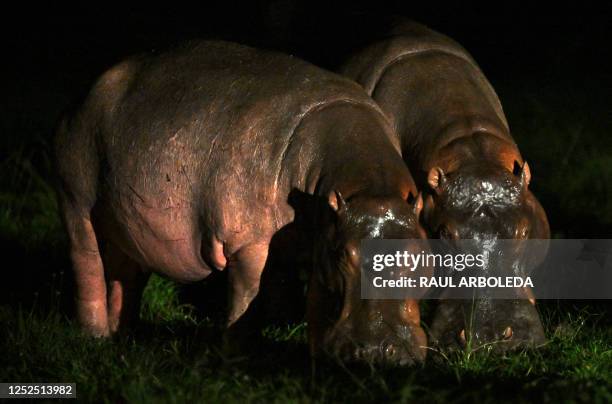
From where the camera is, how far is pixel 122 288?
6.69 metres

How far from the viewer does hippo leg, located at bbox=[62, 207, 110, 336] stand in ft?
20.7

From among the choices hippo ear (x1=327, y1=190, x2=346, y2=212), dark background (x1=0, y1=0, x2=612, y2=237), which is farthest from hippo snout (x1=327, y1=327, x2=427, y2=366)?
dark background (x1=0, y1=0, x2=612, y2=237)

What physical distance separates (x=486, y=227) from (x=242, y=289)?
1.07 m

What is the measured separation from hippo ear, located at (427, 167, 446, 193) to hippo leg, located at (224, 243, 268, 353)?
0.78 m

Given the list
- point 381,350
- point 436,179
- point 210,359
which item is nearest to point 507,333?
point 436,179

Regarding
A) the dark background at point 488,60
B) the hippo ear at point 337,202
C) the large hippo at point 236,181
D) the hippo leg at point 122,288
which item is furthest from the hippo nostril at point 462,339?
the dark background at point 488,60

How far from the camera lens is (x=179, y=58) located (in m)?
6.23

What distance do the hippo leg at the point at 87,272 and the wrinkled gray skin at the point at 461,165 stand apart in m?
1.51

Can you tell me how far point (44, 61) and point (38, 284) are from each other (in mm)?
5493

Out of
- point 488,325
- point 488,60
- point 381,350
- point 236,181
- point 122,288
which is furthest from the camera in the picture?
point 488,60

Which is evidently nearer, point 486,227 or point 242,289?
point 242,289

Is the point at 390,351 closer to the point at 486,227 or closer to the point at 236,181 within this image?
the point at 486,227

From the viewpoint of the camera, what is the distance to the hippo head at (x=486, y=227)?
18.9 ft

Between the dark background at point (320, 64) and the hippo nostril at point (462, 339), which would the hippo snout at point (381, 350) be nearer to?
the hippo nostril at point (462, 339)
